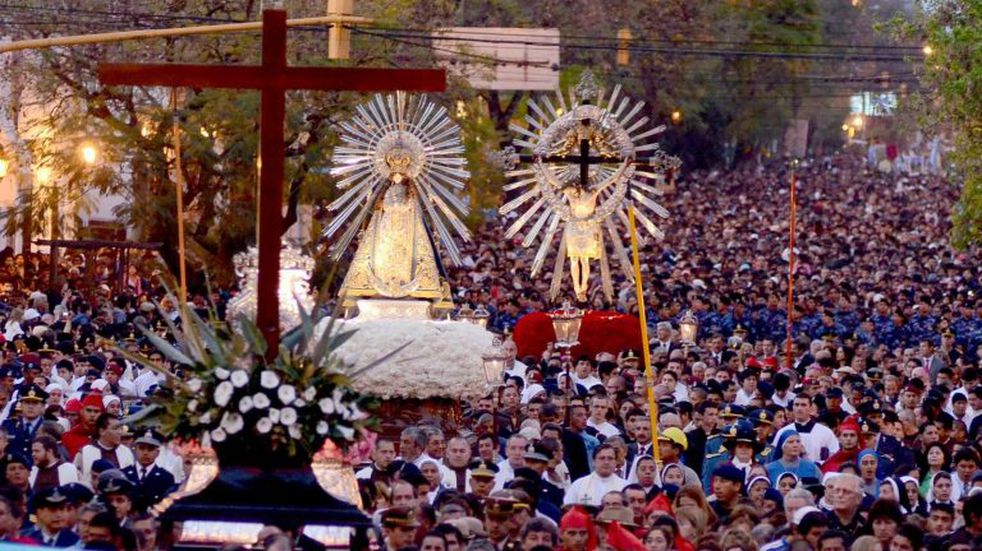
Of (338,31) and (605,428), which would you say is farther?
(605,428)

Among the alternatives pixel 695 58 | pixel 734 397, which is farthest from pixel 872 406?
pixel 695 58

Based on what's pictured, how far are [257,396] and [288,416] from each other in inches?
6.0

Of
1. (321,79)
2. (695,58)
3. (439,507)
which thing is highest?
(695,58)

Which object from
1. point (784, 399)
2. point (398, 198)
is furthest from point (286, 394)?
point (398, 198)

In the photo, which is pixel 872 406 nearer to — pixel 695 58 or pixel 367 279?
pixel 367 279

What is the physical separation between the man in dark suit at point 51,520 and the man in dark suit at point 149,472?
1.48m

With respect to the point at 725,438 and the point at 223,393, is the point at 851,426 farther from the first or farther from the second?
the point at 223,393

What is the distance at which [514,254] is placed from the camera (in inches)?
1955

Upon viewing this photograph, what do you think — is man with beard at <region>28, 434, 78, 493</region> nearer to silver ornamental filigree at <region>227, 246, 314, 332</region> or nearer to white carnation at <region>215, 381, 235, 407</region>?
silver ornamental filigree at <region>227, 246, 314, 332</region>

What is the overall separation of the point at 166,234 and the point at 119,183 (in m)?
1.39

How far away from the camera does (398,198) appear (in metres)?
24.3

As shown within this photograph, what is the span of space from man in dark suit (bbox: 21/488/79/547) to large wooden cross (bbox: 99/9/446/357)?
2.53 metres

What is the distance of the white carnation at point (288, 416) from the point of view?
10.2 m

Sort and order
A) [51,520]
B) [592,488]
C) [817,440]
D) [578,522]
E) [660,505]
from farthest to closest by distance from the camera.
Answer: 1. [817,440]
2. [592,488]
3. [660,505]
4. [51,520]
5. [578,522]
